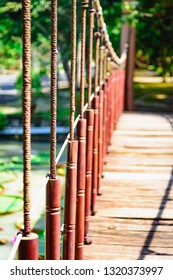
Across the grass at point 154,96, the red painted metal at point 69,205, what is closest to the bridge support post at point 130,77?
the grass at point 154,96

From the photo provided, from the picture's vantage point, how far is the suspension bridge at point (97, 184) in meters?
1.45

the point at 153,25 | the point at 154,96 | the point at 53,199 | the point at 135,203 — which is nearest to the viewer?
the point at 53,199

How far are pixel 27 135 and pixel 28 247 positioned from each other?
0.26m

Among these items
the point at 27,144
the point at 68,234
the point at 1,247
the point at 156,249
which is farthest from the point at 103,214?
the point at 1,247

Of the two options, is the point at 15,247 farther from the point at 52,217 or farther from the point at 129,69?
the point at 129,69

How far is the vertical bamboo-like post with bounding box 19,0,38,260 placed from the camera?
1.21 metres

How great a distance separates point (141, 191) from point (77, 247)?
4.40 ft

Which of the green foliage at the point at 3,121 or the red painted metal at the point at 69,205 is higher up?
the red painted metal at the point at 69,205

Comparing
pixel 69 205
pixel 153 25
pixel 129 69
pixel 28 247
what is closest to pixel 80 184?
pixel 69 205

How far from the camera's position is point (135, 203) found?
3340 millimetres

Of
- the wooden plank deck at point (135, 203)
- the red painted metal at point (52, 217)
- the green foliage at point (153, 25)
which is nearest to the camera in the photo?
the red painted metal at point (52, 217)

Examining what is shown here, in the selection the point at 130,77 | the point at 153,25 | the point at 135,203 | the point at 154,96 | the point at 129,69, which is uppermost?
the point at 153,25

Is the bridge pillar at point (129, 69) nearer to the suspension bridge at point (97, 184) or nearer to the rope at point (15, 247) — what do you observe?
the suspension bridge at point (97, 184)
